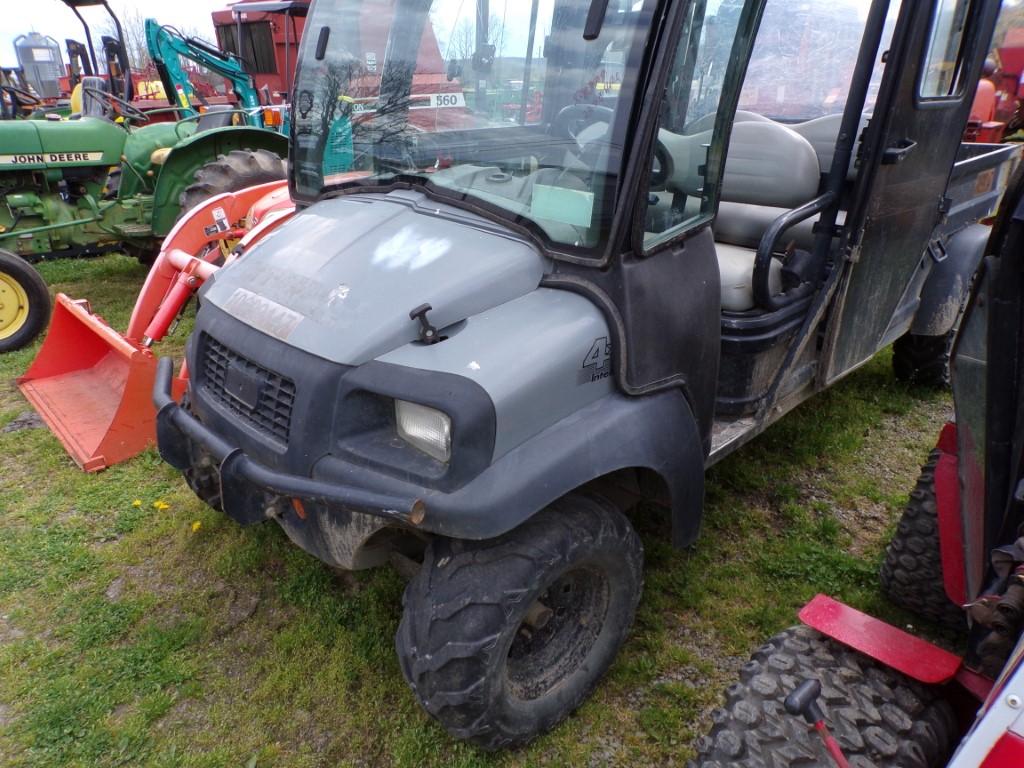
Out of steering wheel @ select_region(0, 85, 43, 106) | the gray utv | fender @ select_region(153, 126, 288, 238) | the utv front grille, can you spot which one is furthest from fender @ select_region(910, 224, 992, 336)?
steering wheel @ select_region(0, 85, 43, 106)

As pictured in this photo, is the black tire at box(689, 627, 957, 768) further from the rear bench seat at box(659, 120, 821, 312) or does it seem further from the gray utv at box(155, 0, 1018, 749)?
the rear bench seat at box(659, 120, 821, 312)

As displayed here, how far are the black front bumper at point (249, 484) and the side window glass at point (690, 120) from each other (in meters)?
1.03

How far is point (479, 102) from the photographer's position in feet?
7.93

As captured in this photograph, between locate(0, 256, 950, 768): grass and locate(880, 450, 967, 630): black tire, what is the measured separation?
165 mm

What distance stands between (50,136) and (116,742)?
582 cm

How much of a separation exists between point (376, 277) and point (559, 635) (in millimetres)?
1235

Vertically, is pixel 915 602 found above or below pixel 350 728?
above

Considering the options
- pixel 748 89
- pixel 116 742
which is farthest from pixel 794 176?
pixel 116 742

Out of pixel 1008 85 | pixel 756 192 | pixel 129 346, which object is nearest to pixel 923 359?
pixel 756 192

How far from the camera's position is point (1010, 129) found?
11039 mm

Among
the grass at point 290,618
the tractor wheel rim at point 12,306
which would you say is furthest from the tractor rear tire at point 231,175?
the grass at point 290,618

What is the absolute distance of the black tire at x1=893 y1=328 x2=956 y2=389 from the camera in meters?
4.25

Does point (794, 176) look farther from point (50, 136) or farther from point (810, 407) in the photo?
point (50, 136)

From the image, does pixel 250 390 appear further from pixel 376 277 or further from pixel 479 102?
pixel 479 102
